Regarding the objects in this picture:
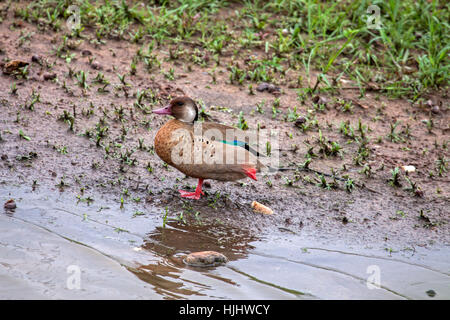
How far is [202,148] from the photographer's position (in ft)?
16.0

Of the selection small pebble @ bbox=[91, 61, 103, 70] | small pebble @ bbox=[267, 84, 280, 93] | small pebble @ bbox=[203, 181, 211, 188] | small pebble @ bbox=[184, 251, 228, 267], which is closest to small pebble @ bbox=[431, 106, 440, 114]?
small pebble @ bbox=[267, 84, 280, 93]

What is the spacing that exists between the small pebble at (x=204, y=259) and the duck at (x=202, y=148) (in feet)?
2.76

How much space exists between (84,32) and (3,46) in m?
1.00

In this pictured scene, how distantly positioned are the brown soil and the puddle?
210 millimetres

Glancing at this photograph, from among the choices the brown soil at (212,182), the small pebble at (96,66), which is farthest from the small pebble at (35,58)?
the small pebble at (96,66)

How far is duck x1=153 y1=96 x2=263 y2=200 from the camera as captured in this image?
16.0 ft

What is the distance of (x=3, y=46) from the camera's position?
700 cm

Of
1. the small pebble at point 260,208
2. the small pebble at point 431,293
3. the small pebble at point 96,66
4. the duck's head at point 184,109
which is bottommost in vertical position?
the small pebble at point 431,293

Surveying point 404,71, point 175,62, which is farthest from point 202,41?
point 404,71

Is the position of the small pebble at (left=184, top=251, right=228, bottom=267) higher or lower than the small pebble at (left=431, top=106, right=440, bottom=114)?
lower

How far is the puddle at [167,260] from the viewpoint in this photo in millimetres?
3992

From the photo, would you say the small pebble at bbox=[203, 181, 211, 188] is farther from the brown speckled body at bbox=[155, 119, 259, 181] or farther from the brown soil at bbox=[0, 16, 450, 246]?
the brown speckled body at bbox=[155, 119, 259, 181]

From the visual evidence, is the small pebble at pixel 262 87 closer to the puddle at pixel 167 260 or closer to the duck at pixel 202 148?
the duck at pixel 202 148
